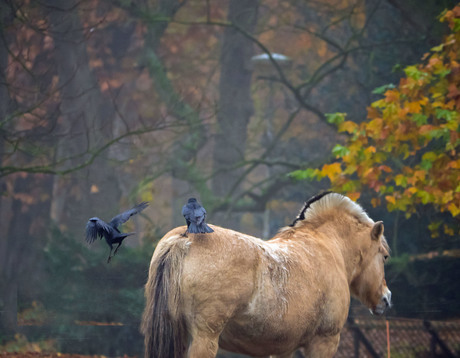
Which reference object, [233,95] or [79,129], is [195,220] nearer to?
[79,129]

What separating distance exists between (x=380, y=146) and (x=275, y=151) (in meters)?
6.97

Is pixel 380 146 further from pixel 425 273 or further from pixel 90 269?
pixel 90 269

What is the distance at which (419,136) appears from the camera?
33.5ft

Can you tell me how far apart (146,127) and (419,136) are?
4843 mm

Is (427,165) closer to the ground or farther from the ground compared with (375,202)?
farther from the ground

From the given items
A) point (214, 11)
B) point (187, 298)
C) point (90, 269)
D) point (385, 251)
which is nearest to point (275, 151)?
point (214, 11)

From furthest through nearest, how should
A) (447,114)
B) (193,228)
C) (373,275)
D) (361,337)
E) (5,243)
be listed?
1. (5,243)
2. (361,337)
3. (447,114)
4. (373,275)
5. (193,228)

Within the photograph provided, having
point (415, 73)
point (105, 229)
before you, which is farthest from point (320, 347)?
point (415, 73)

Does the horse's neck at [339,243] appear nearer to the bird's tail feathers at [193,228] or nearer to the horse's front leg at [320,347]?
the horse's front leg at [320,347]

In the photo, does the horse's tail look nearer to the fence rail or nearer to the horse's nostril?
the horse's nostril

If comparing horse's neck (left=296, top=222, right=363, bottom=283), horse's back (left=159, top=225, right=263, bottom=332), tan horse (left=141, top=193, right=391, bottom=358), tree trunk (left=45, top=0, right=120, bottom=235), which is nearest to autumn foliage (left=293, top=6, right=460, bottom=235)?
horse's neck (left=296, top=222, right=363, bottom=283)

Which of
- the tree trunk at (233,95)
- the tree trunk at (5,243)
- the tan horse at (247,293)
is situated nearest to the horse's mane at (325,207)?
the tan horse at (247,293)

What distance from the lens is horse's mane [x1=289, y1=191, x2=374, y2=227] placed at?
6.30m

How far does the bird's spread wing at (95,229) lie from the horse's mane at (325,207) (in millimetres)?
2119
